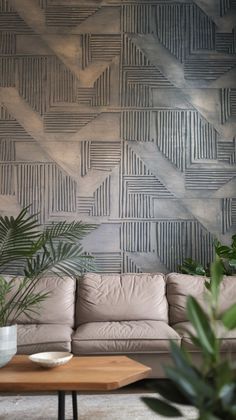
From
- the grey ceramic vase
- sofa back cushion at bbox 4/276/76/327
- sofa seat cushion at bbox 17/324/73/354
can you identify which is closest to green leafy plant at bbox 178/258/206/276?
sofa back cushion at bbox 4/276/76/327

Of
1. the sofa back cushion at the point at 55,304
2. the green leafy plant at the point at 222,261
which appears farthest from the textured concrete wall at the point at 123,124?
the sofa back cushion at the point at 55,304

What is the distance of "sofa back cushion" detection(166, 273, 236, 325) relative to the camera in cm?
386

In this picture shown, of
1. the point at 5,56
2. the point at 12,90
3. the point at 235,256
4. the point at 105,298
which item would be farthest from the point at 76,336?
the point at 5,56

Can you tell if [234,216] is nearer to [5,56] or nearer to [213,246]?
[213,246]

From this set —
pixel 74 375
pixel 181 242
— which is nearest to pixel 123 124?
pixel 181 242

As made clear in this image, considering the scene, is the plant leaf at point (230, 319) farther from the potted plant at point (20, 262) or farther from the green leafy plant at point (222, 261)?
the green leafy plant at point (222, 261)

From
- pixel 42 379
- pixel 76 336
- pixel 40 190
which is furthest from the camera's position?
pixel 40 190

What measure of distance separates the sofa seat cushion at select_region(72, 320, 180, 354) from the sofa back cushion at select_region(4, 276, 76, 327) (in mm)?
342

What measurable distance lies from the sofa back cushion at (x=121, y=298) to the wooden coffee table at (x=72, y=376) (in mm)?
1039

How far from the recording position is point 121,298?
3.85 meters

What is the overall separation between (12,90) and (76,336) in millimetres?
2292

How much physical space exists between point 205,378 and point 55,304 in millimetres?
2959

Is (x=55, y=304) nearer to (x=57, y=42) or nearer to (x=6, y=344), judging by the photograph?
(x=6, y=344)

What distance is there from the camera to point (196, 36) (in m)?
4.62
